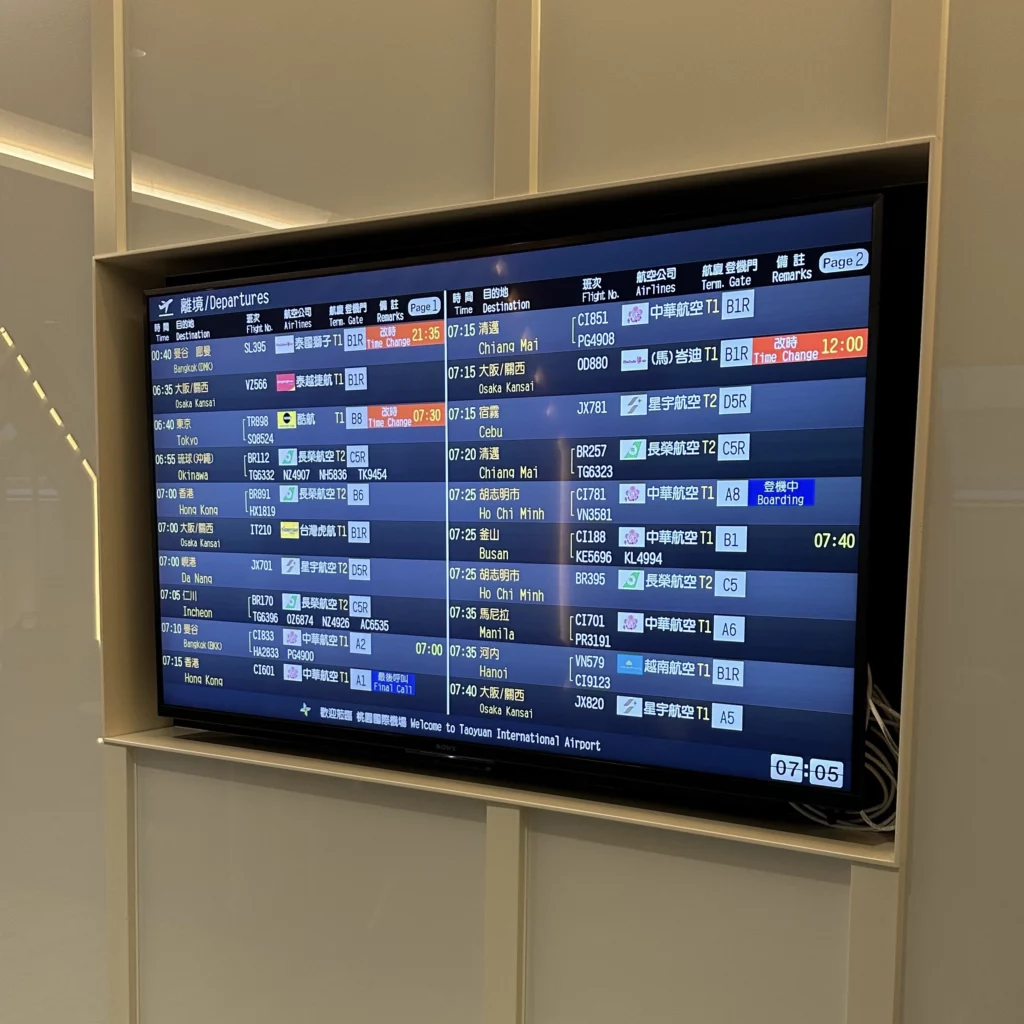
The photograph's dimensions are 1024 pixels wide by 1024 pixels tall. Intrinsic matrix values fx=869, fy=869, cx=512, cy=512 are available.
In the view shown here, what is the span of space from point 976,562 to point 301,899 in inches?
55.6

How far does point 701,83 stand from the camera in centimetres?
139

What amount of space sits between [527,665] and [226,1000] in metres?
1.04

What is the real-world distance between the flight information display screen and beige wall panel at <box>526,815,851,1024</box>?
0.46ft

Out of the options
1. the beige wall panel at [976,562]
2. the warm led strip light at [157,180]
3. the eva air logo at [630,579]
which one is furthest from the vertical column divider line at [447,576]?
the beige wall panel at [976,562]

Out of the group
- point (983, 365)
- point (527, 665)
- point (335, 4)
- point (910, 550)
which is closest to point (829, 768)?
point (910, 550)

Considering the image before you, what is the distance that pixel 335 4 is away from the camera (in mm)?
1680

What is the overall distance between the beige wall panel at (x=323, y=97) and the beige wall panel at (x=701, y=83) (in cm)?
15

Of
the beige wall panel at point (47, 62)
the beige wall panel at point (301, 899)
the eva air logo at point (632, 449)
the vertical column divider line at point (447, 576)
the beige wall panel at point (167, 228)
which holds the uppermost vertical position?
the beige wall panel at point (47, 62)

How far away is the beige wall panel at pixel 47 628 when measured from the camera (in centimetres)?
203

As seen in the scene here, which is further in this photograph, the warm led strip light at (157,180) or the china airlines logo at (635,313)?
the warm led strip light at (157,180)

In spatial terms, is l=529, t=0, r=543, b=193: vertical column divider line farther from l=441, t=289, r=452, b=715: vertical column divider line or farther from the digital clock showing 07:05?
the digital clock showing 07:05

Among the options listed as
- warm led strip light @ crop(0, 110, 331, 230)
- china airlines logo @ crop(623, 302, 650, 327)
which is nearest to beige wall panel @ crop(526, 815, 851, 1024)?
china airlines logo @ crop(623, 302, 650, 327)

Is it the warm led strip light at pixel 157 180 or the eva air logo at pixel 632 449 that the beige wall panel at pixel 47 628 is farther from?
the eva air logo at pixel 632 449

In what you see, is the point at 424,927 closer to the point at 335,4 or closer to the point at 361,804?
the point at 361,804
